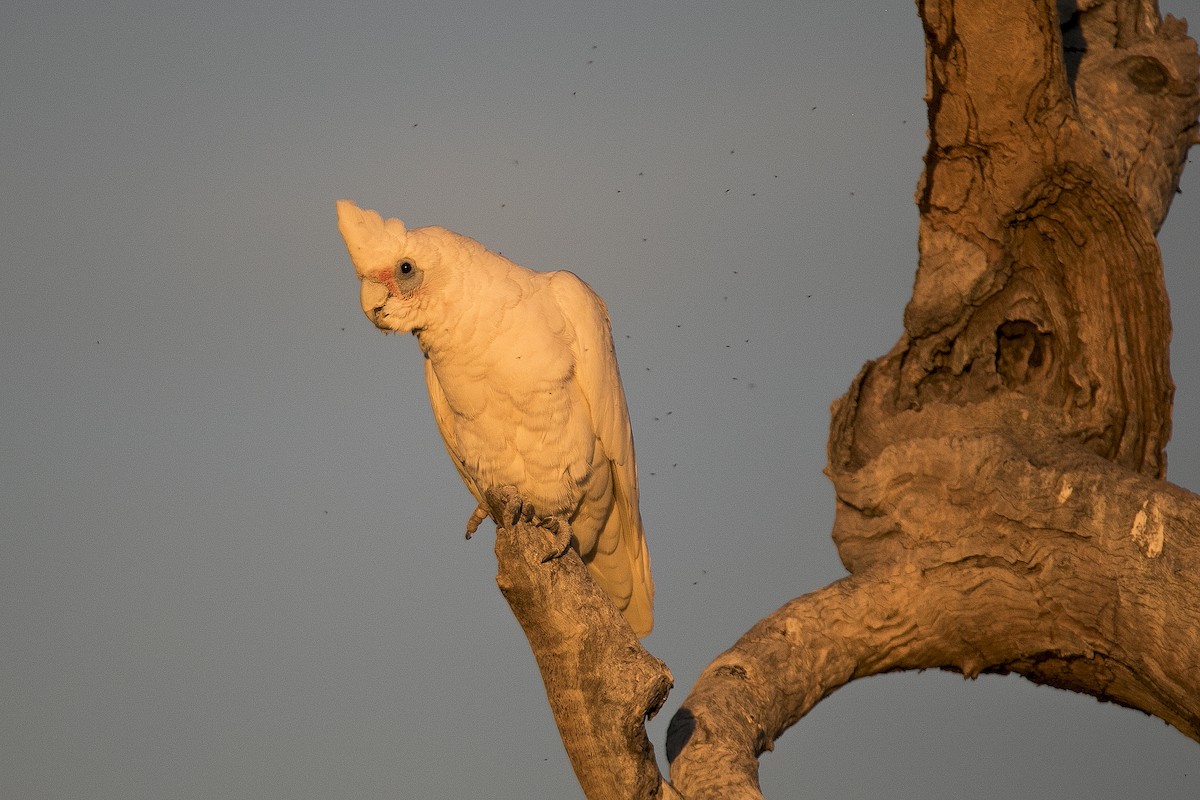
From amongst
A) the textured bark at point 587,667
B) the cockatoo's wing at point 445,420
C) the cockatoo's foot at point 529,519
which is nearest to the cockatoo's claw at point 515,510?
the cockatoo's foot at point 529,519

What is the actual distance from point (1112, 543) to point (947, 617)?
751 millimetres

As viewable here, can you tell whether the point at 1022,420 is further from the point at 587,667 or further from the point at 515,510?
the point at 587,667

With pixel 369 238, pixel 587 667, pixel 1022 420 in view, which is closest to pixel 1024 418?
pixel 1022 420

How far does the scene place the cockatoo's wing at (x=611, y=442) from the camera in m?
4.66

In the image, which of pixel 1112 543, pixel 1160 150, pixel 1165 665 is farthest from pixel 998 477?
pixel 1160 150

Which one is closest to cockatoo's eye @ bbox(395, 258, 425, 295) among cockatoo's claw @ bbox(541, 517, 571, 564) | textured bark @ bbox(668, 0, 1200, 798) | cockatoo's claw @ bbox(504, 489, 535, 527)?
cockatoo's claw @ bbox(504, 489, 535, 527)

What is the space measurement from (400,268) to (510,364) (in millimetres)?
491

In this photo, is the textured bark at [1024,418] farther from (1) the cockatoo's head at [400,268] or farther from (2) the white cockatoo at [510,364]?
(1) the cockatoo's head at [400,268]

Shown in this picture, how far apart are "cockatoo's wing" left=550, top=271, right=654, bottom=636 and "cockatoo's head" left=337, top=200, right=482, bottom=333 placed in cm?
45

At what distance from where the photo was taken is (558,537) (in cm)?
428

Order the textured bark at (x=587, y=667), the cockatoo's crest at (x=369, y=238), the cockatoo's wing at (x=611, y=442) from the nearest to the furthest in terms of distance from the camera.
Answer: the textured bark at (x=587, y=667)
the cockatoo's crest at (x=369, y=238)
the cockatoo's wing at (x=611, y=442)

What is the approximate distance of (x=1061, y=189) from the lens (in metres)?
5.02

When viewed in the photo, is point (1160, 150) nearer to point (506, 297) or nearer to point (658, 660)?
point (506, 297)

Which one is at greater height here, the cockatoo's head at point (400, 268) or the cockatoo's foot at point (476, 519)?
the cockatoo's head at point (400, 268)
